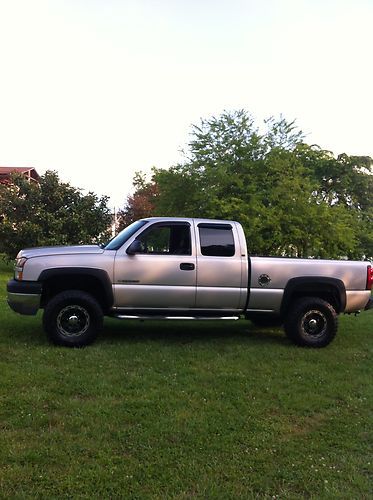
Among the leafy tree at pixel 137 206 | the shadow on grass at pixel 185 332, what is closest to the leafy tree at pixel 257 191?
the shadow on grass at pixel 185 332

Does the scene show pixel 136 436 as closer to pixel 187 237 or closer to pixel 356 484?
pixel 356 484

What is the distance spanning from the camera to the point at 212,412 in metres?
4.67

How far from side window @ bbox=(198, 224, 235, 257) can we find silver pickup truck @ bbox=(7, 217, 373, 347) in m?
0.01

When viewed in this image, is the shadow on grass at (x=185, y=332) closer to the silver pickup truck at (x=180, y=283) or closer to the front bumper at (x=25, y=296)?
the silver pickup truck at (x=180, y=283)

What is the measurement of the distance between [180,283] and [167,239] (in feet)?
2.47

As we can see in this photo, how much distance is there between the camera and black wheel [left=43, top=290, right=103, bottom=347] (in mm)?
6805

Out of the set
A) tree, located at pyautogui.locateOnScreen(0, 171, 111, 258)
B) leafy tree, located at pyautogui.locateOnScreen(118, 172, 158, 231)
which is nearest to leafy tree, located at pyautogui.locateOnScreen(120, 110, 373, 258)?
tree, located at pyautogui.locateOnScreen(0, 171, 111, 258)

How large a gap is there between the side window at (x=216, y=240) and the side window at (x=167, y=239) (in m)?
0.22

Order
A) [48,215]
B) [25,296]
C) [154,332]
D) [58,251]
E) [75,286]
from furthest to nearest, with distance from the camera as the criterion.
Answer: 1. [48,215]
2. [154,332]
3. [75,286]
4. [58,251]
5. [25,296]

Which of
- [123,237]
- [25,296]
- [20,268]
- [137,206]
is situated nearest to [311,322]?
[123,237]

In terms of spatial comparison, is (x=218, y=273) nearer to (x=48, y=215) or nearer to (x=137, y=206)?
(x=48, y=215)

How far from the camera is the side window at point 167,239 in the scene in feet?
24.2

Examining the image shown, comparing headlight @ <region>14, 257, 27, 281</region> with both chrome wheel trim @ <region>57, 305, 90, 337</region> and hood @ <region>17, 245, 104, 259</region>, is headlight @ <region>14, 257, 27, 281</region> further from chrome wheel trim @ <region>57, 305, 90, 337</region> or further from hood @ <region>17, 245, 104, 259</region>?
chrome wheel trim @ <region>57, 305, 90, 337</region>

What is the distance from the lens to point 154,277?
7.14 m
